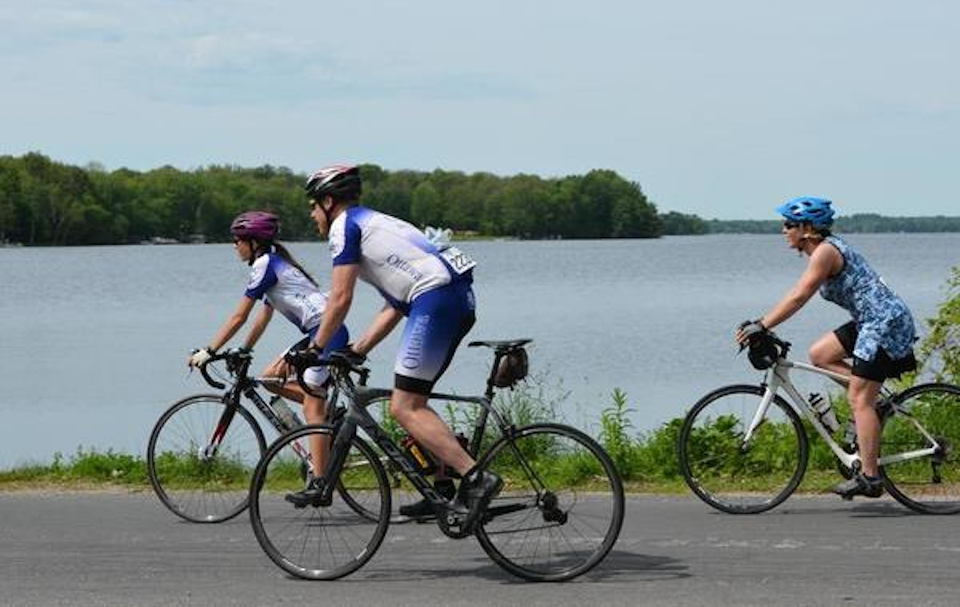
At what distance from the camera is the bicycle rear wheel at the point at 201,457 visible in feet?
32.9

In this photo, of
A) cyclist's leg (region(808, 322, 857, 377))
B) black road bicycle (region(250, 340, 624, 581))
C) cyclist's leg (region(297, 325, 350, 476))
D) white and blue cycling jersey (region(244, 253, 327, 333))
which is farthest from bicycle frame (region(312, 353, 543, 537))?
cyclist's leg (region(808, 322, 857, 377))

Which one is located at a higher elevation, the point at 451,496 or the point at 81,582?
the point at 451,496

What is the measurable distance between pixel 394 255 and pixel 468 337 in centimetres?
2228

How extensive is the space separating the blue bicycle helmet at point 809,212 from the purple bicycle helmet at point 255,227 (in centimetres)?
319

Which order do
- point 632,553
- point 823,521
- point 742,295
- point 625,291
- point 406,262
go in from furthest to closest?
point 625,291, point 742,295, point 823,521, point 632,553, point 406,262

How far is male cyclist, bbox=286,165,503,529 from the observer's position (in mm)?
7602

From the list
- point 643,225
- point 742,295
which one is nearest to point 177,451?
point 742,295

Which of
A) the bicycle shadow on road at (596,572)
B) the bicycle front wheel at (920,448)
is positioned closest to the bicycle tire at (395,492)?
the bicycle shadow on road at (596,572)

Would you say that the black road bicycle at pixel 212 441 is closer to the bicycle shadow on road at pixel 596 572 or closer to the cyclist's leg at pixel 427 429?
the bicycle shadow on road at pixel 596 572

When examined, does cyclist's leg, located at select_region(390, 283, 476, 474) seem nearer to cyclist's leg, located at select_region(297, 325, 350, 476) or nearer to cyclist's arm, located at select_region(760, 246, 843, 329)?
cyclist's leg, located at select_region(297, 325, 350, 476)

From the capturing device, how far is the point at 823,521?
924 cm

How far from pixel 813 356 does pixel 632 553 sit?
2200 mm

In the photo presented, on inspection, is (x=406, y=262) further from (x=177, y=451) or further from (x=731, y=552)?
(x=177, y=451)

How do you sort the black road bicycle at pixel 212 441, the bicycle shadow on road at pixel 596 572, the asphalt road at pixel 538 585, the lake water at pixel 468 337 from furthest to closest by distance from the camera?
1. the lake water at pixel 468 337
2. the black road bicycle at pixel 212 441
3. the bicycle shadow on road at pixel 596 572
4. the asphalt road at pixel 538 585
